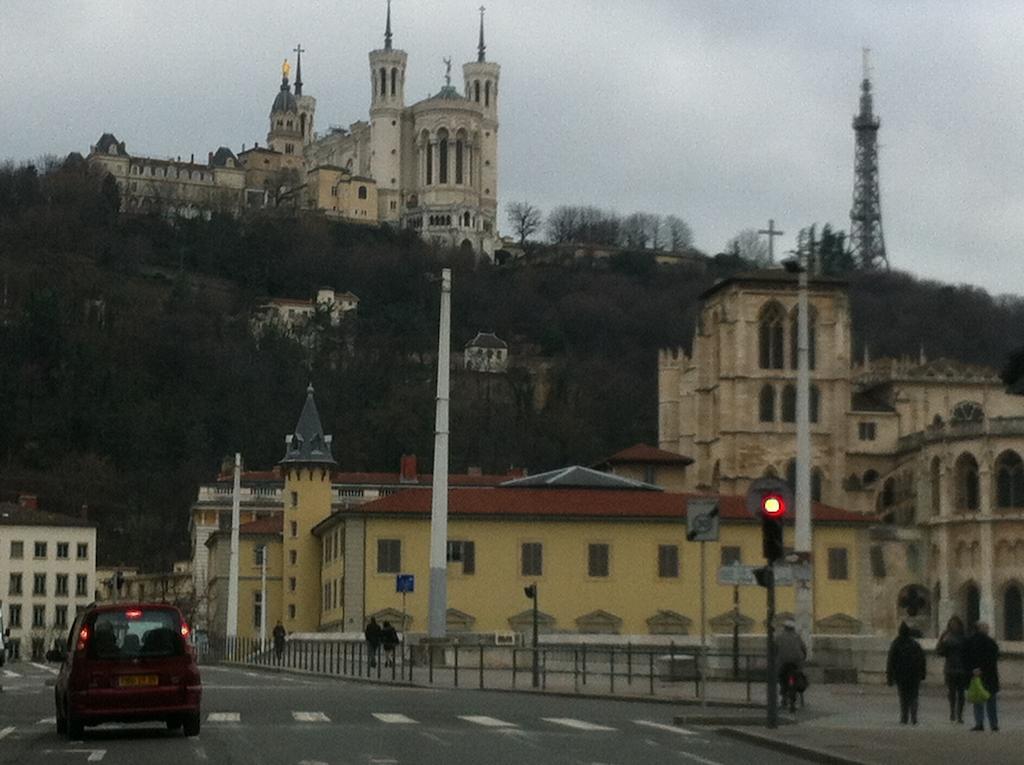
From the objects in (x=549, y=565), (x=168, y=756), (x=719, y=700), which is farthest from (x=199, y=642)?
(x=168, y=756)

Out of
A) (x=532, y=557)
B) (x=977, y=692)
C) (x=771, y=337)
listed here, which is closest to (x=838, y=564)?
(x=532, y=557)

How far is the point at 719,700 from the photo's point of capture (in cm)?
3594

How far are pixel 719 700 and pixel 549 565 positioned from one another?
5163 centimetres

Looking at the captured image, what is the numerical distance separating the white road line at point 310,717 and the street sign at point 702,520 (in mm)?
5643

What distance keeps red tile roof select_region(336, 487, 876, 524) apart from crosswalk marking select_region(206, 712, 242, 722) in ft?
178

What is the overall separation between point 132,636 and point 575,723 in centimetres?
631

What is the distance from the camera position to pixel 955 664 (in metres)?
30.5


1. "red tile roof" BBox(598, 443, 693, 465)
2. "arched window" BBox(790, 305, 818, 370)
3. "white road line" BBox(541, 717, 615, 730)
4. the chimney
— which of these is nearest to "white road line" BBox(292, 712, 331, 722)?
"white road line" BBox(541, 717, 615, 730)

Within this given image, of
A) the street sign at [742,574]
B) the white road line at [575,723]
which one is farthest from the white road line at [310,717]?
the street sign at [742,574]

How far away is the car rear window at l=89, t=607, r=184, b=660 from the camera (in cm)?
2614

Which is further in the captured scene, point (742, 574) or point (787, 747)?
point (742, 574)

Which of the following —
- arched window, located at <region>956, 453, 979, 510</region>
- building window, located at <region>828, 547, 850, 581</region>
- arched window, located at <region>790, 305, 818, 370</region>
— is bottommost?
building window, located at <region>828, 547, 850, 581</region>

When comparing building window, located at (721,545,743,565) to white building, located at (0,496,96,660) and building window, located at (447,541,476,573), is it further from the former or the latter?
white building, located at (0,496,96,660)

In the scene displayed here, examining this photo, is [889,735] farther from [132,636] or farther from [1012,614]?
[1012,614]
